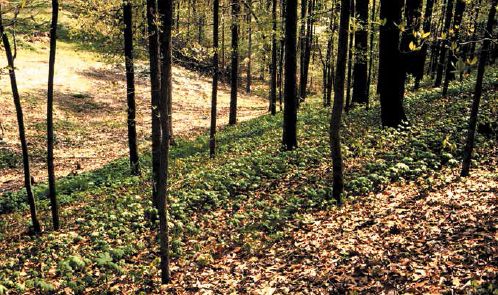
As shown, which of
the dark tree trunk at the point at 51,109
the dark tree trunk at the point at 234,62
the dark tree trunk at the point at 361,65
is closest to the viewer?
the dark tree trunk at the point at 51,109

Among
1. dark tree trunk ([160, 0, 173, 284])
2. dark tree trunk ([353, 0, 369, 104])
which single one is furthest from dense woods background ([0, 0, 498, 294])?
dark tree trunk ([353, 0, 369, 104])

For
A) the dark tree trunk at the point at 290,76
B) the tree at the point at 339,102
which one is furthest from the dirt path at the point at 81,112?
the tree at the point at 339,102

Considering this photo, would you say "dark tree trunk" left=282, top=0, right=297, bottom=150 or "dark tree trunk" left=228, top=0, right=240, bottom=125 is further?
"dark tree trunk" left=228, top=0, right=240, bottom=125

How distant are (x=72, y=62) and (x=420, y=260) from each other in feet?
135

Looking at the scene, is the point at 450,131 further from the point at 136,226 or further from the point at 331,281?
the point at 136,226

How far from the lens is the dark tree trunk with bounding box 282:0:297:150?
557 inches

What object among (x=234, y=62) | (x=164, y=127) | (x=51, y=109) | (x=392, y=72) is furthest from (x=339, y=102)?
(x=234, y=62)

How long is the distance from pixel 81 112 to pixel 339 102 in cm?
2580

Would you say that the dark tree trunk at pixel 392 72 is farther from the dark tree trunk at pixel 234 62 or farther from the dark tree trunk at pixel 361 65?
the dark tree trunk at pixel 234 62

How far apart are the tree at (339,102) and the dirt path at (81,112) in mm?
8340

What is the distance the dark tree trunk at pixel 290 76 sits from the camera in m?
14.2

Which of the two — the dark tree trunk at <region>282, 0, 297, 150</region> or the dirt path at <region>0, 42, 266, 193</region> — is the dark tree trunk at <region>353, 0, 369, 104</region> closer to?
the dark tree trunk at <region>282, 0, 297, 150</region>

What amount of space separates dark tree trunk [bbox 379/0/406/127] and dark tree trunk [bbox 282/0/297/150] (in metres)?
3.29

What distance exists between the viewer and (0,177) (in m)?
18.1
